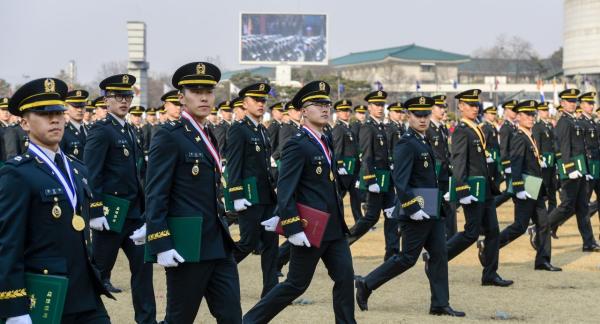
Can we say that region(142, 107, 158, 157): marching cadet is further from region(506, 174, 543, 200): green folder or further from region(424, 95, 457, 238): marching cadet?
region(506, 174, 543, 200): green folder

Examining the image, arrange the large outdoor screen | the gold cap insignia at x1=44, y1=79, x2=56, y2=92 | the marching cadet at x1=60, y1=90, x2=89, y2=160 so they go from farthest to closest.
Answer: the large outdoor screen < the marching cadet at x1=60, y1=90, x2=89, y2=160 < the gold cap insignia at x1=44, y1=79, x2=56, y2=92

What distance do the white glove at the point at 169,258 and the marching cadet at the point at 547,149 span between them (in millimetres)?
9952

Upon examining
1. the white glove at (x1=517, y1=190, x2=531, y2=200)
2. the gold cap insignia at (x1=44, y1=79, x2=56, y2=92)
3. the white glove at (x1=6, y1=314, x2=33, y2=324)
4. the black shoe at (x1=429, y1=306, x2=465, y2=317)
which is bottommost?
the black shoe at (x1=429, y1=306, x2=465, y2=317)

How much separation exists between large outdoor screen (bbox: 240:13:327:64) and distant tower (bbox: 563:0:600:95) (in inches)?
952

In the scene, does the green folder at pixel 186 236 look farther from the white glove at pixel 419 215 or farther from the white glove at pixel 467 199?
the white glove at pixel 467 199

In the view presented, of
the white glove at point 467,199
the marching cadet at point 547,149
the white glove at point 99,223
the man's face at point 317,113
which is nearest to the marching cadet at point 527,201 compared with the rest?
the white glove at point 467,199

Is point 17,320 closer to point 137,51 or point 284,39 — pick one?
point 137,51

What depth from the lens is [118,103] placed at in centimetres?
871

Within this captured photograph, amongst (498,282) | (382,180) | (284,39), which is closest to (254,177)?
(498,282)

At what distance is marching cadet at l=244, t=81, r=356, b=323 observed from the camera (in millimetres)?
7391

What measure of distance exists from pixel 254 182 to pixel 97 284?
4.65 meters

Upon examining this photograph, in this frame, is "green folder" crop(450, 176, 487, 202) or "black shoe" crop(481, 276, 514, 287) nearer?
"green folder" crop(450, 176, 487, 202)

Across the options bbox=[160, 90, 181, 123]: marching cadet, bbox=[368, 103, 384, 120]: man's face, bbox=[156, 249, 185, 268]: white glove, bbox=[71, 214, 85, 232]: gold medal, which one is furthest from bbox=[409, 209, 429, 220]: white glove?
bbox=[368, 103, 384, 120]: man's face

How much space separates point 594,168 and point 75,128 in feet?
25.7
